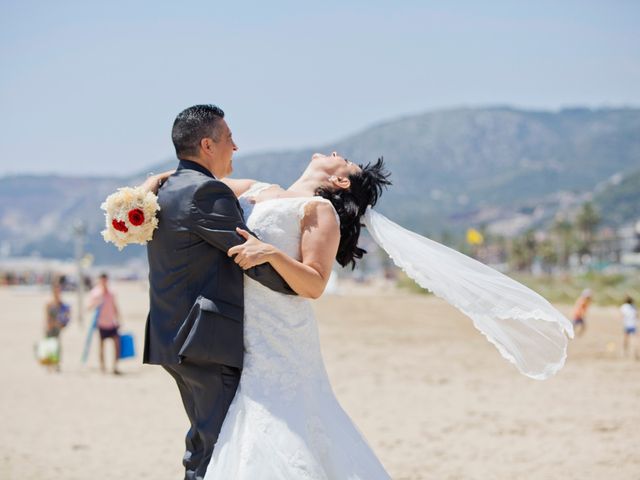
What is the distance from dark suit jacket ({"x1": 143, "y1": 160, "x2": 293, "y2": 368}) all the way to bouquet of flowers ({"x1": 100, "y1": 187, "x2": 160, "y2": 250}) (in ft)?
0.17

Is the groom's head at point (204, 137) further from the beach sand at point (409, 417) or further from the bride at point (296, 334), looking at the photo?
the beach sand at point (409, 417)

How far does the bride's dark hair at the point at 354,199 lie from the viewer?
435cm

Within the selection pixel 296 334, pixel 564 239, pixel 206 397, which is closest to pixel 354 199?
pixel 296 334

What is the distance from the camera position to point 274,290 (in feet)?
13.1

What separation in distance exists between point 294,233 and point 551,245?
148264mm

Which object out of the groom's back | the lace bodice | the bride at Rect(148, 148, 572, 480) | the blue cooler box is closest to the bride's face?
the bride at Rect(148, 148, 572, 480)

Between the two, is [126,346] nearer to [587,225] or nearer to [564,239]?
[587,225]

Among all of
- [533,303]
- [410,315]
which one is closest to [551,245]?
[410,315]

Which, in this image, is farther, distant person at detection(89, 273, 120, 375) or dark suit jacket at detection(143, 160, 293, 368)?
distant person at detection(89, 273, 120, 375)

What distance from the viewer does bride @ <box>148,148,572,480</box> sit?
3.92 meters

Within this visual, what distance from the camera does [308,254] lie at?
4.04 m

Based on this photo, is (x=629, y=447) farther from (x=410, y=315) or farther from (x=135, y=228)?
(x=410, y=315)

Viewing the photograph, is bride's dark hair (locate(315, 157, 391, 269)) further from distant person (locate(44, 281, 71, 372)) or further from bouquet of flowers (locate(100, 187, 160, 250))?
distant person (locate(44, 281, 71, 372))

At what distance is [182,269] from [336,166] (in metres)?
0.92
